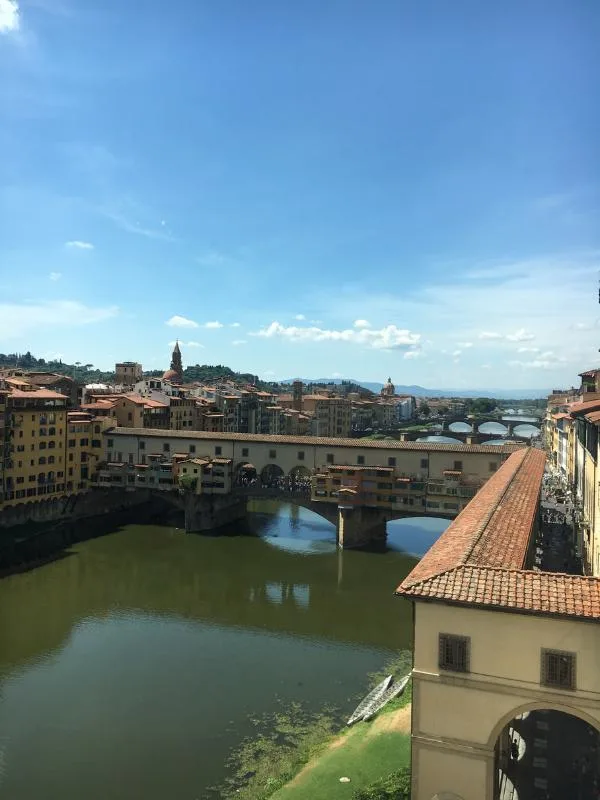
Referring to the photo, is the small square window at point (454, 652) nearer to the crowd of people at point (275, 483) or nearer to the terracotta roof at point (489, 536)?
the terracotta roof at point (489, 536)

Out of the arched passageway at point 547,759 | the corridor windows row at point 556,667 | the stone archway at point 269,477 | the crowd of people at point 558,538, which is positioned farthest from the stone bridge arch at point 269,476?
the corridor windows row at point 556,667

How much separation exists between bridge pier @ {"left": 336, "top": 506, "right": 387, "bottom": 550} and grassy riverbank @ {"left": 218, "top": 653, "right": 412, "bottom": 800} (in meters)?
22.2

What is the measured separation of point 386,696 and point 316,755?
4.47m

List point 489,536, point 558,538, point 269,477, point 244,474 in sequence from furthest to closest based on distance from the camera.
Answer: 1. point 269,477
2. point 244,474
3. point 558,538
4. point 489,536

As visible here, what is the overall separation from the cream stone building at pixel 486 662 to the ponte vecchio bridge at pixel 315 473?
30230 millimetres

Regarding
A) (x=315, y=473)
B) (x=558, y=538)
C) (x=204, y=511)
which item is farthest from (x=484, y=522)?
(x=204, y=511)

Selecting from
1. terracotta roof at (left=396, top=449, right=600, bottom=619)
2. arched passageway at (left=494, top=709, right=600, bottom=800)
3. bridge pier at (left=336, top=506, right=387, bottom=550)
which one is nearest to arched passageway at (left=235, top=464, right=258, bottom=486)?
bridge pier at (left=336, top=506, right=387, bottom=550)

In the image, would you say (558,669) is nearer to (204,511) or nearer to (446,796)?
(446,796)

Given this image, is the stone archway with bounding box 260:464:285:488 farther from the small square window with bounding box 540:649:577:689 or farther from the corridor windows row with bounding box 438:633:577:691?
the small square window with bounding box 540:649:577:689

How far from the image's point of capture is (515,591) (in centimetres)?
1282

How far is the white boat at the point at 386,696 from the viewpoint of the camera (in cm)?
2070

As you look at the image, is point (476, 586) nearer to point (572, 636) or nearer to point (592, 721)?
point (572, 636)

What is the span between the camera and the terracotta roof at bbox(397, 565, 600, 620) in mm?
12274

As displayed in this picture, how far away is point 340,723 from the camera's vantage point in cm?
2073
